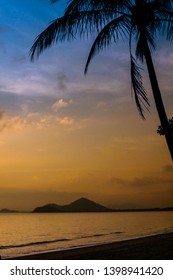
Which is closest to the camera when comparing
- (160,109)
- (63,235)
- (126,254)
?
(160,109)

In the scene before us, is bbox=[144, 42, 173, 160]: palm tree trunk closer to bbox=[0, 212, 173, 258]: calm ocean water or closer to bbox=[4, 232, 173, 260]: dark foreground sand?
bbox=[4, 232, 173, 260]: dark foreground sand

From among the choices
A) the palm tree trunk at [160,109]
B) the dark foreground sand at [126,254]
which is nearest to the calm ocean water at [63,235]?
the dark foreground sand at [126,254]

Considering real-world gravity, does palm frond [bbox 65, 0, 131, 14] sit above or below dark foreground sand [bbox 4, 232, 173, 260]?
above

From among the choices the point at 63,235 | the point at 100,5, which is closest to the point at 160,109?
the point at 100,5

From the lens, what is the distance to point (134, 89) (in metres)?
9.68

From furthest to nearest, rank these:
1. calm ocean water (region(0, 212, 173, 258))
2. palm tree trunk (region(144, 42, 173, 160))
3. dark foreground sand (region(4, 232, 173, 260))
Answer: calm ocean water (region(0, 212, 173, 258))
dark foreground sand (region(4, 232, 173, 260))
palm tree trunk (region(144, 42, 173, 160))

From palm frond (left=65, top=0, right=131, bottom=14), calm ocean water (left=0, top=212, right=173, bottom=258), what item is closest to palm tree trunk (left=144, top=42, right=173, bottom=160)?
palm frond (left=65, top=0, right=131, bottom=14)

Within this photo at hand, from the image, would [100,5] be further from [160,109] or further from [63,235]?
[63,235]

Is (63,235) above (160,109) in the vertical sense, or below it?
above

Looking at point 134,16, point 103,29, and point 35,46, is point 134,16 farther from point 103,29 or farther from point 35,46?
point 35,46

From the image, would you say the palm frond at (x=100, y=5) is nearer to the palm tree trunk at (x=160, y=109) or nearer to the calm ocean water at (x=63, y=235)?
the palm tree trunk at (x=160, y=109)
